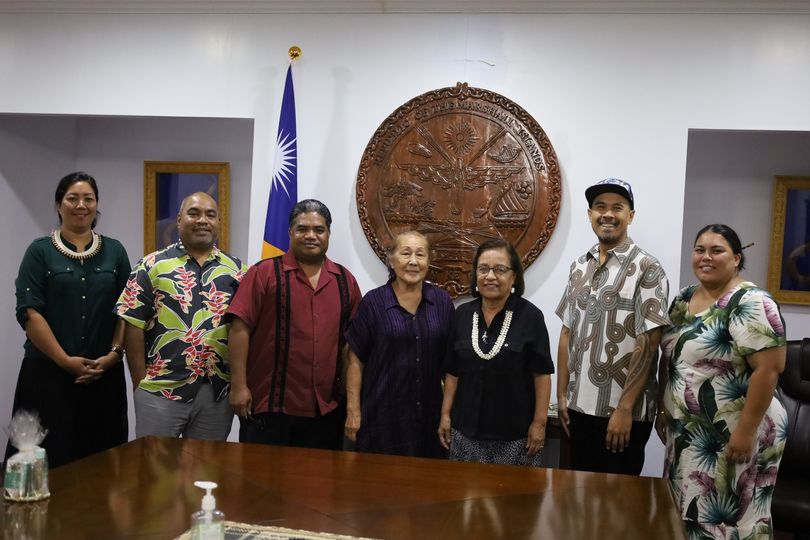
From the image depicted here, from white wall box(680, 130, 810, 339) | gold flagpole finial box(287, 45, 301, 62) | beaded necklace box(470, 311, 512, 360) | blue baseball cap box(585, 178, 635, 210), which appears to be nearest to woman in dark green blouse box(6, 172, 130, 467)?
gold flagpole finial box(287, 45, 301, 62)

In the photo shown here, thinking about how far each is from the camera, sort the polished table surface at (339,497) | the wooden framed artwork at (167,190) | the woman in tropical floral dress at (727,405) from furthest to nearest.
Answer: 1. the wooden framed artwork at (167,190)
2. the woman in tropical floral dress at (727,405)
3. the polished table surface at (339,497)

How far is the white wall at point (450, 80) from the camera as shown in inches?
153

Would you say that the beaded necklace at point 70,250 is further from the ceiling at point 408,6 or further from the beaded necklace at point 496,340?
the beaded necklace at point 496,340

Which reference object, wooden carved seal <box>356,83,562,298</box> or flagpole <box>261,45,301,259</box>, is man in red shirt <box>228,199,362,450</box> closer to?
flagpole <box>261,45,301,259</box>

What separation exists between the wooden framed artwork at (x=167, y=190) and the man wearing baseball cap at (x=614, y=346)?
2857mm

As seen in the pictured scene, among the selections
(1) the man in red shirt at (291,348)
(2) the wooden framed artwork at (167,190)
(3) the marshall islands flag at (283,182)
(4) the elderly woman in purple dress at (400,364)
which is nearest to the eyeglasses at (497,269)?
(4) the elderly woman in purple dress at (400,364)

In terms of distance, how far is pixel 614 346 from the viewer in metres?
3.05

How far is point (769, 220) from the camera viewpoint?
15.3ft

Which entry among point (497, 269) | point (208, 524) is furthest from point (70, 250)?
point (208, 524)

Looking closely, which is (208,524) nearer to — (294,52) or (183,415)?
(183,415)

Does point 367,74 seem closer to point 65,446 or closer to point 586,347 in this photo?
point 586,347

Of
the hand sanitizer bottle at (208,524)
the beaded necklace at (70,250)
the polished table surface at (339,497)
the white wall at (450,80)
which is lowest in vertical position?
the polished table surface at (339,497)

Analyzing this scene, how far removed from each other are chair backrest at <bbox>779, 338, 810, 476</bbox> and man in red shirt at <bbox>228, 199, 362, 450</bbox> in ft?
7.34

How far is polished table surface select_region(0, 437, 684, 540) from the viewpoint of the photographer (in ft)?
6.23
